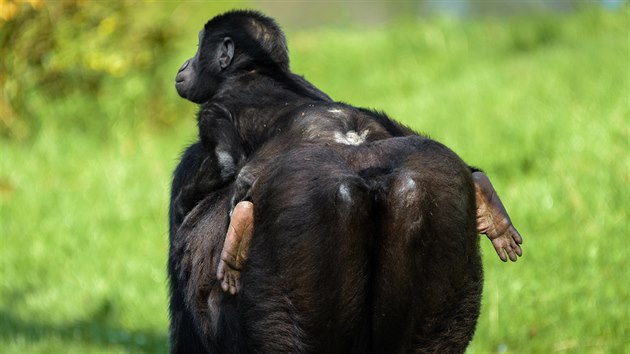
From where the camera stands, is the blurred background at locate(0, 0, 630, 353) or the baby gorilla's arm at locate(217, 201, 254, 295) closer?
the baby gorilla's arm at locate(217, 201, 254, 295)

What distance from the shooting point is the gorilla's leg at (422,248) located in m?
3.20

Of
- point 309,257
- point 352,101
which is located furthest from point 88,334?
point 352,101

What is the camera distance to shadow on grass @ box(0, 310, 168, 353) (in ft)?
22.1

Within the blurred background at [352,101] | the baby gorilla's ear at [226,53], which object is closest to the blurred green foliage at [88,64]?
the blurred background at [352,101]

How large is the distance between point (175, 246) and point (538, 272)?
3516 millimetres

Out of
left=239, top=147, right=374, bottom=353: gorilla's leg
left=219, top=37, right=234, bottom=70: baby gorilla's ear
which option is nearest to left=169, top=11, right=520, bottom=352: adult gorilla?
left=239, top=147, right=374, bottom=353: gorilla's leg

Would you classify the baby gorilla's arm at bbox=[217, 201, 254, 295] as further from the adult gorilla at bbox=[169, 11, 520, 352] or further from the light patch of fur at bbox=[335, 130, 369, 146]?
the light patch of fur at bbox=[335, 130, 369, 146]

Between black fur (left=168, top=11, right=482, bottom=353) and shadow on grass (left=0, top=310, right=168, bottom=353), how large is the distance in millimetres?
3124

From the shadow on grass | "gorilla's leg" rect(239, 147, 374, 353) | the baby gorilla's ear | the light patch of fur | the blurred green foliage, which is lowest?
the shadow on grass

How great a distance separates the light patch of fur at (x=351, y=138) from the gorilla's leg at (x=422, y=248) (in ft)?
0.72

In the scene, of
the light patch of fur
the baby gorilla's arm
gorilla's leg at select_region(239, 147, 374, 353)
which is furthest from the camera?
the light patch of fur

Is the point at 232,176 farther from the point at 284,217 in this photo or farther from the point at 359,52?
the point at 359,52

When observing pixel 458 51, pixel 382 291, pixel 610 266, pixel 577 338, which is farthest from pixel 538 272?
pixel 458 51

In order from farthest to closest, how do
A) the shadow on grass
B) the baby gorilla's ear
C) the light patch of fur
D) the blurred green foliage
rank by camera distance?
the blurred green foliage < the shadow on grass < the baby gorilla's ear < the light patch of fur
